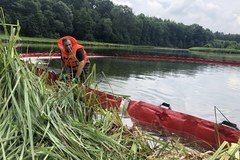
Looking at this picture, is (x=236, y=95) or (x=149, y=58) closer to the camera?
(x=236, y=95)

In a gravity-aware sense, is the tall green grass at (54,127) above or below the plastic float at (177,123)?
above

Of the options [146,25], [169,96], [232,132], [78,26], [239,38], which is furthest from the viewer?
[239,38]

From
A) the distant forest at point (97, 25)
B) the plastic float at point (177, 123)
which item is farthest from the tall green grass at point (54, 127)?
the distant forest at point (97, 25)

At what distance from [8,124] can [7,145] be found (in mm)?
222

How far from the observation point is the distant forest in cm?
6088

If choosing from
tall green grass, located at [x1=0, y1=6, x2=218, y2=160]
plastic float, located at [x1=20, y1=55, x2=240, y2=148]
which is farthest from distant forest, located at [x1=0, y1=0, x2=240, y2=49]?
tall green grass, located at [x1=0, y1=6, x2=218, y2=160]

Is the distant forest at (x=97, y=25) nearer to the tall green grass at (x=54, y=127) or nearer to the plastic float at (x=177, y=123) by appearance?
the plastic float at (x=177, y=123)

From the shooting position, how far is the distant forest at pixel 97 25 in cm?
6088

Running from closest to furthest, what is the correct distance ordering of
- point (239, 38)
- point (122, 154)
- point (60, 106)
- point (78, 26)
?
point (122, 154) → point (60, 106) → point (78, 26) → point (239, 38)

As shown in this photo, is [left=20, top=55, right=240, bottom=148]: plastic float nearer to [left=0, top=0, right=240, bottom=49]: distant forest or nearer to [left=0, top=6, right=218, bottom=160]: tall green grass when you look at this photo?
[left=0, top=6, right=218, bottom=160]: tall green grass

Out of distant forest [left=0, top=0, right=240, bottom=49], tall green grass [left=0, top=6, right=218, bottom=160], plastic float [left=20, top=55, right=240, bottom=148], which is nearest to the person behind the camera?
tall green grass [left=0, top=6, right=218, bottom=160]

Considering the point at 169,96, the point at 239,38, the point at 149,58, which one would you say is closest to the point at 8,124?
the point at 169,96

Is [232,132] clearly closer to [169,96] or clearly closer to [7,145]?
[7,145]

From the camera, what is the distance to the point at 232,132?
5391 mm
